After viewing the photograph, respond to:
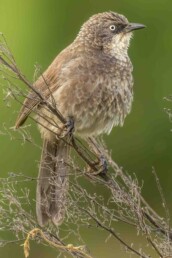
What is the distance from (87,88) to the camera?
21.6ft

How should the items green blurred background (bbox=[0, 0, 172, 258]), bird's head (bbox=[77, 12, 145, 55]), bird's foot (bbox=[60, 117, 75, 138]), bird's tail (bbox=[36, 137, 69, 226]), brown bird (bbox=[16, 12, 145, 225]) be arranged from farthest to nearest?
green blurred background (bbox=[0, 0, 172, 258]) < bird's head (bbox=[77, 12, 145, 55]) < brown bird (bbox=[16, 12, 145, 225]) < bird's foot (bbox=[60, 117, 75, 138]) < bird's tail (bbox=[36, 137, 69, 226])

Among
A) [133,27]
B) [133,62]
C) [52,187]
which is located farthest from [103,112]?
[133,62]

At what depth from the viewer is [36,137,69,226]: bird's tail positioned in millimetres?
5660

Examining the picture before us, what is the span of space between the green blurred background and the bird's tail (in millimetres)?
5014

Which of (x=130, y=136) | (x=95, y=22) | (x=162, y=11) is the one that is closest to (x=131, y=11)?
(x=162, y=11)

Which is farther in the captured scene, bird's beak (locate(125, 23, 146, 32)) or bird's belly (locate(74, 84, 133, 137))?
bird's beak (locate(125, 23, 146, 32))

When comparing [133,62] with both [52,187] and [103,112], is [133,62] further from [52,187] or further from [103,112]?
[52,187]

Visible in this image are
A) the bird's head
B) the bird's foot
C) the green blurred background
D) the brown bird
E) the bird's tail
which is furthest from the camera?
the green blurred background

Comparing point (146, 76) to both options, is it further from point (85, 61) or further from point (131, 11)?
point (85, 61)

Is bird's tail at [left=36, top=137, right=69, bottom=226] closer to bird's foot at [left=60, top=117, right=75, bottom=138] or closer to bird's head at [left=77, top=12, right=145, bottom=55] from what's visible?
bird's foot at [left=60, top=117, right=75, bottom=138]

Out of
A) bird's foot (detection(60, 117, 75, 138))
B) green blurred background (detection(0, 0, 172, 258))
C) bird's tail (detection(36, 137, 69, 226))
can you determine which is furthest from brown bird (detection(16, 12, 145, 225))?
green blurred background (detection(0, 0, 172, 258))

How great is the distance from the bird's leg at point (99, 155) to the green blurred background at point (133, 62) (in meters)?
5.27

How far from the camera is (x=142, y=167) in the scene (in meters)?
13.0

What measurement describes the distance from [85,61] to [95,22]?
19.9 inches
